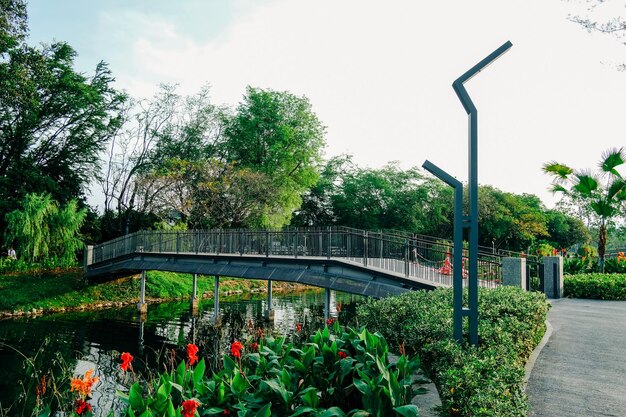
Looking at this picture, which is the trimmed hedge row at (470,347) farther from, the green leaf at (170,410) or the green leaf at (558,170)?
the green leaf at (558,170)

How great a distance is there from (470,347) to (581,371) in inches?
121

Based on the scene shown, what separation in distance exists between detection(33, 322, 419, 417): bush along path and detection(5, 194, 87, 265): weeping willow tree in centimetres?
2589

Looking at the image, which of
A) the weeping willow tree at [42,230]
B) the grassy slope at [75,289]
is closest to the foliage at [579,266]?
the grassy slope at [75,289]

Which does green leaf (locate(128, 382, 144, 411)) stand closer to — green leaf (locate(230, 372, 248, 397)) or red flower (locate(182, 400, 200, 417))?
red flower (locate(182, 400, 200, 417))

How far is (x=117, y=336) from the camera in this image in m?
19.3

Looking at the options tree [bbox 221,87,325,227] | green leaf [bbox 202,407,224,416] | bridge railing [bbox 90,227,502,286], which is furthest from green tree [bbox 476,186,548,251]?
green leaf [bbox 202,407,224,416]

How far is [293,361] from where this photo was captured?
15.7ft

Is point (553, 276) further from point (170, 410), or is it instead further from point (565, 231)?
point (565, 231)

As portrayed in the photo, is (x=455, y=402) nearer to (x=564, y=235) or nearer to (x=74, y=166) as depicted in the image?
(x=74, y=166)

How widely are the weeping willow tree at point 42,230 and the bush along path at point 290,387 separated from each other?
85.0 ft

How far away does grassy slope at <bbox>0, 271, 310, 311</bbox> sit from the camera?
25797 mm

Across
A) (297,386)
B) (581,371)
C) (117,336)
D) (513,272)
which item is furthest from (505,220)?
(297,386)

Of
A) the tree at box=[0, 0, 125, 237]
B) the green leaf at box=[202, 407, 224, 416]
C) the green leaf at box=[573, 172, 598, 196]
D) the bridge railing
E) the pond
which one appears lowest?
the pond

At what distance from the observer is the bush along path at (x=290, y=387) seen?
3734 millimetres
